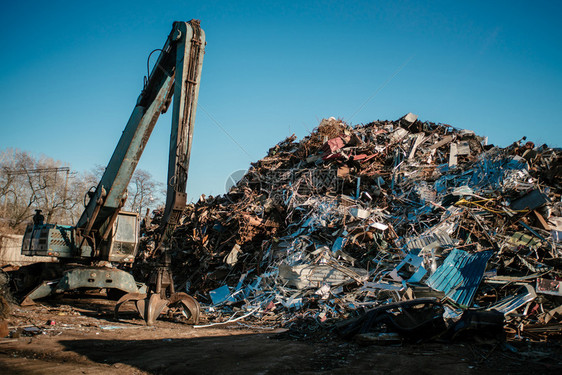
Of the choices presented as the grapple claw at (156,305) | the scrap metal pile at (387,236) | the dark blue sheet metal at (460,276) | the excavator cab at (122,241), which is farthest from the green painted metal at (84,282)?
the dark blue sheet metal at (460,276)

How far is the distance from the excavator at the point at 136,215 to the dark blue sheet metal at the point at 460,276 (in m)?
4.69

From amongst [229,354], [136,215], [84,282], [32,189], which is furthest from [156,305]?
[32,189]

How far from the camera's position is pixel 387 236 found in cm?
841

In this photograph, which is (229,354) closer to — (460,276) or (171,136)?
(171,136)

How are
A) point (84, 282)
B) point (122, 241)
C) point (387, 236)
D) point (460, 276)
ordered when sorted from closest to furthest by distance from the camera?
point (460, 276) < point (84, 282) < point (387, 236) < point (122, 241)

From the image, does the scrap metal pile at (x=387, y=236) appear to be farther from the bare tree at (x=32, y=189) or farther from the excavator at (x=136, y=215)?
the bare tree at (x=32, y=189)

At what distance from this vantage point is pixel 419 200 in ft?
30.6

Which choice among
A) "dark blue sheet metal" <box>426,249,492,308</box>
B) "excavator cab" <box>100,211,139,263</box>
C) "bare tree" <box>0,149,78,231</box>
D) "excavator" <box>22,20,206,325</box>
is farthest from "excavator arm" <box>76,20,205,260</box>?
"bare tree" <box>0,149,78,231</box>

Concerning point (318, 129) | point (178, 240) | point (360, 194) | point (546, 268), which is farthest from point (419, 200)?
point (178, 240)

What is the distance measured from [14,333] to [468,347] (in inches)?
243

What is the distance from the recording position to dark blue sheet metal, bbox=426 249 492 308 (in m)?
6.45

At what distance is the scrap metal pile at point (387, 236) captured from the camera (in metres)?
6.28

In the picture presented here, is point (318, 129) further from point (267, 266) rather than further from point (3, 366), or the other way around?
point (3, 366)

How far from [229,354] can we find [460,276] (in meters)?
4.72
